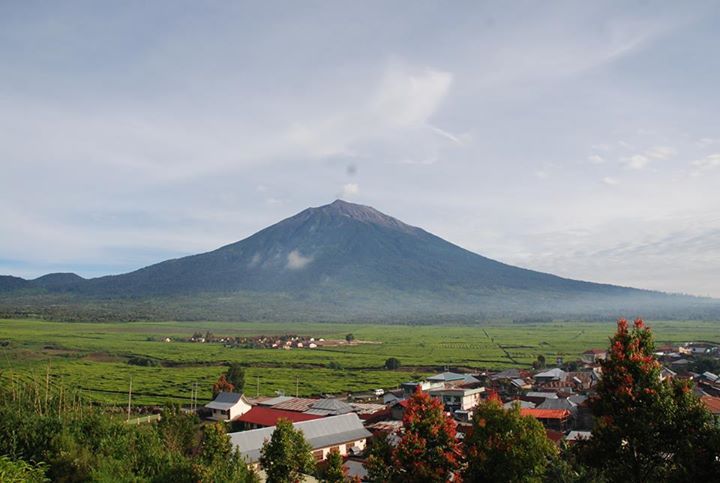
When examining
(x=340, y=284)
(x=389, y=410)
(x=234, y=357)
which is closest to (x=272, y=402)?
(x=389, y=410)

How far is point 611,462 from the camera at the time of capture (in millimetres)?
8812

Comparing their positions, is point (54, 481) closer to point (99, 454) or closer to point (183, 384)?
point (99, 454)

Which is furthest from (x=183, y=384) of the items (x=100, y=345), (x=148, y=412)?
(x=100, y=345)

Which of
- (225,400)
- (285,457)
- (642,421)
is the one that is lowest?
(225,400)

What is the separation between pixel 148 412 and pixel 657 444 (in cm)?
3281

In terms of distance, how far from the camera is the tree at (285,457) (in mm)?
18172

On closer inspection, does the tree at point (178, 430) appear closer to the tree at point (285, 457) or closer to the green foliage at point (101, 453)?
the green foliage at point (101, 453)

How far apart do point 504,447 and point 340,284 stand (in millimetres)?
161807

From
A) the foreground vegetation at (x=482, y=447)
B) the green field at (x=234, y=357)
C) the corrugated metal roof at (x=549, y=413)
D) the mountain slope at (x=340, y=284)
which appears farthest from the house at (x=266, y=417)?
the mountain slope at (x=340, y=284)

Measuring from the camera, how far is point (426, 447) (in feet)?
38.1

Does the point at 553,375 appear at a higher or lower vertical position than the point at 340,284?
lower

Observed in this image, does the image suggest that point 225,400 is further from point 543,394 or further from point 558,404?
point 543,394

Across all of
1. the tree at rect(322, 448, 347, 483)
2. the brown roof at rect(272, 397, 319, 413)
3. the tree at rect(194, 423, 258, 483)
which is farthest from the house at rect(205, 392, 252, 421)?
the tree at rect(322, 448, 347, 483)

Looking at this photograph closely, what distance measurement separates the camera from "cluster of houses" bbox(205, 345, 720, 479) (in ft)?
80.1
